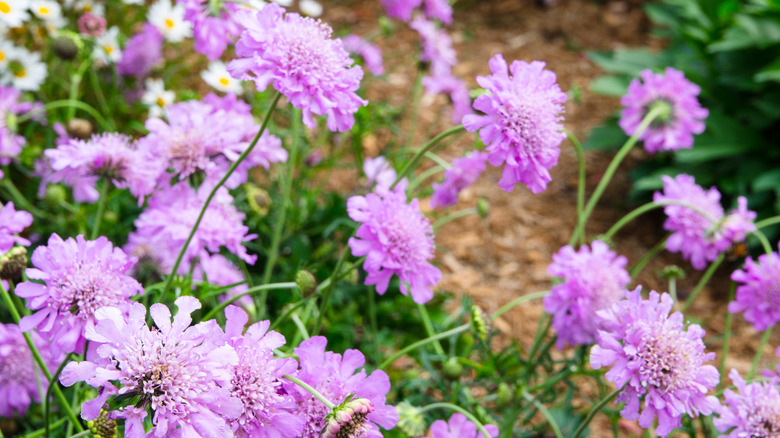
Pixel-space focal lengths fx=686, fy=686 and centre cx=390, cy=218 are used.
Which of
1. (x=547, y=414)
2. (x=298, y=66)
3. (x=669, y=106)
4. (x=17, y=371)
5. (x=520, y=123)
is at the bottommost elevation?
(x=547, y=414)

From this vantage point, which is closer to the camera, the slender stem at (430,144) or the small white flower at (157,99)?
the slender stem at (430,144)

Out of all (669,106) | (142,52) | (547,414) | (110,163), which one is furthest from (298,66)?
(142,52)

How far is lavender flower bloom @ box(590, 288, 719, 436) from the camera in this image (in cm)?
127

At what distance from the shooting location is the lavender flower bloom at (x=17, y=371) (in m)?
1.62

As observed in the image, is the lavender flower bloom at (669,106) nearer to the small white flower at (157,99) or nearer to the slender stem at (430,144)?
the slender stem at (430,144)

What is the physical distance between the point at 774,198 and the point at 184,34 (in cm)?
275

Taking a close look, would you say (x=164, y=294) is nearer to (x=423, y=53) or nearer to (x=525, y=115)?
(x=525, y=115)

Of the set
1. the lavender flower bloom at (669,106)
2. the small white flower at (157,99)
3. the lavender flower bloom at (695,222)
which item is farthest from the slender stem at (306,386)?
the small white flower at (157,99)

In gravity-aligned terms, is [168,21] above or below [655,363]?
above

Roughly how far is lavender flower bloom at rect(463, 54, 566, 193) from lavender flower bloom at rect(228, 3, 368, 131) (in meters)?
0.24

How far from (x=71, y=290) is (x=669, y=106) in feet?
5.73

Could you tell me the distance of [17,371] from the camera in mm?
1635

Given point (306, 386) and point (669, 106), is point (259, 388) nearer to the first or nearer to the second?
point (306, 386)

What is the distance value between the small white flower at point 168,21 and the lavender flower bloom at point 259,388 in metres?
2.01
